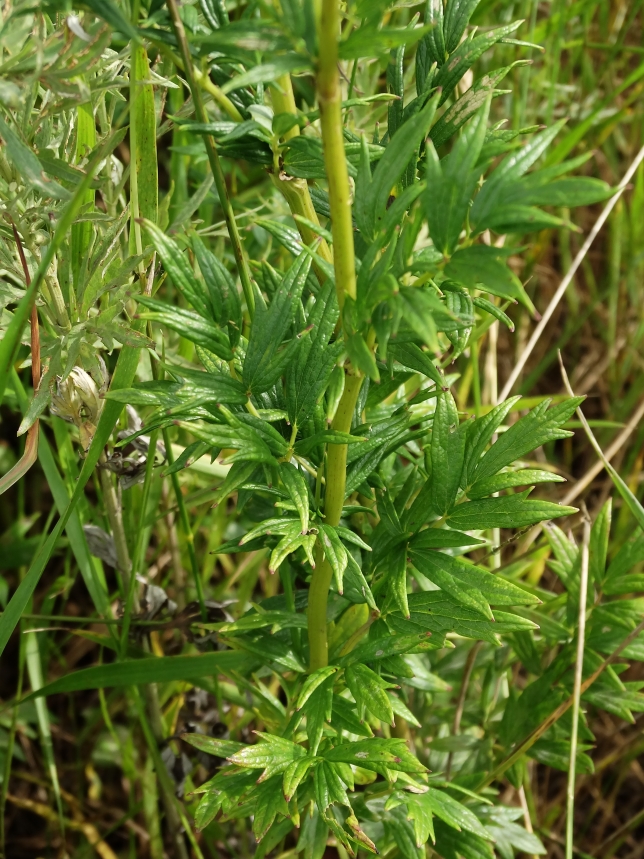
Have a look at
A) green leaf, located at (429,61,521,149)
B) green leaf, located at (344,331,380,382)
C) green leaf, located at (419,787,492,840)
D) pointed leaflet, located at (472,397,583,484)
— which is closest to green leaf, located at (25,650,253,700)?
green leaf, located at (419,787,492,840)

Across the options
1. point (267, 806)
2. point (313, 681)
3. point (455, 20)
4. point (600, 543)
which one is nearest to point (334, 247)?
point (455, 20)

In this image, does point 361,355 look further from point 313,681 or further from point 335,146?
point 313,681

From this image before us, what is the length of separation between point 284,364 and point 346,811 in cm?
56

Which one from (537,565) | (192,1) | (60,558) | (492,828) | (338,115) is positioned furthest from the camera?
(60,558)

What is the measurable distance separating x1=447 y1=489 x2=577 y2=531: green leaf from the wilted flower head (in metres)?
0.37

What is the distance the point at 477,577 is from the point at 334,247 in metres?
0.33

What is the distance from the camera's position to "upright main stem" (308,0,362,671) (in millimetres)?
504

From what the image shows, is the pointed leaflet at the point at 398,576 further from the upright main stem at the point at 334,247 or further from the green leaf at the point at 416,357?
the green leaf at the point at 416,357

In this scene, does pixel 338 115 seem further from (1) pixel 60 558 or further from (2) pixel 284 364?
(1) pixel 60 558

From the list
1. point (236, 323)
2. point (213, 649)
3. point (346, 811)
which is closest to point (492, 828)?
point (346, 811)

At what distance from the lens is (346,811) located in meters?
0.95

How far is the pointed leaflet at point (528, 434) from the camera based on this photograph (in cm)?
78

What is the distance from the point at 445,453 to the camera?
2.57 feet

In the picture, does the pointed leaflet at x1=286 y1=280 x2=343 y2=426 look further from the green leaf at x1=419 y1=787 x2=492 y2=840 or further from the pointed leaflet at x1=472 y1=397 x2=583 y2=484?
the green leaf at x1=419 y1=787 x2=492 y2=840
